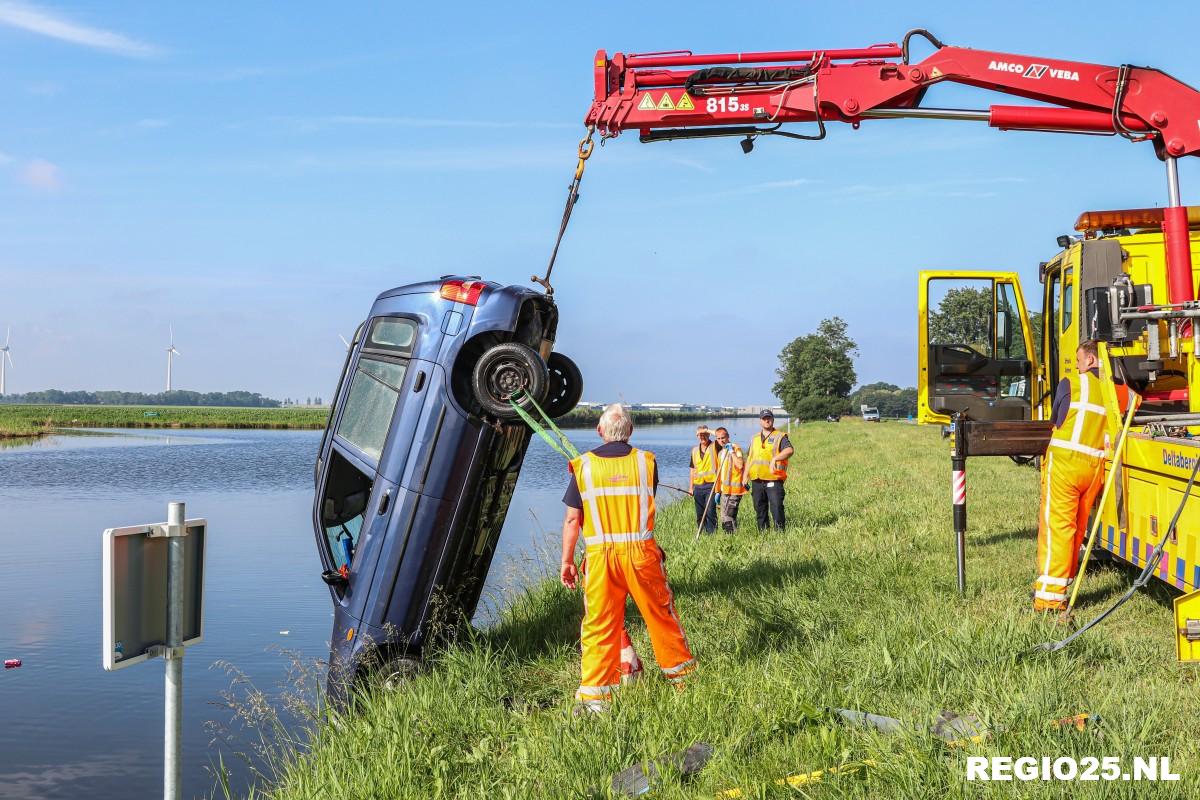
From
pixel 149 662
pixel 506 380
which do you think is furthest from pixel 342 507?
pixel 149 662

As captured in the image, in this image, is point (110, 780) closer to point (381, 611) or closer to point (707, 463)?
point (381, 611)

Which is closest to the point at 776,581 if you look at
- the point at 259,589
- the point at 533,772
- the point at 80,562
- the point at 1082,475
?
the point at 1082,475

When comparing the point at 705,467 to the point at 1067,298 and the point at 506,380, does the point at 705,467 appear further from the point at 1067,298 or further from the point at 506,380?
the point at 506,380

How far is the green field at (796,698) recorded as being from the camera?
4590 mm

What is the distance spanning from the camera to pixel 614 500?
6059 millimetres

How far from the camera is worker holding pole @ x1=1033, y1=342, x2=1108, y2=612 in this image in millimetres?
7801

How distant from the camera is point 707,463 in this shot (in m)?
14.6

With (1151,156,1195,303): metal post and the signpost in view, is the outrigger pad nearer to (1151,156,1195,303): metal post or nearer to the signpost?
the signpost

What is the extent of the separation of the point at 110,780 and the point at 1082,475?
7.01 m

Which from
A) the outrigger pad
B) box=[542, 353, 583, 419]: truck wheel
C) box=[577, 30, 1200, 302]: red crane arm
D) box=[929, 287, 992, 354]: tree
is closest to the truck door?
box=[929, 287, 992, 354]: tree

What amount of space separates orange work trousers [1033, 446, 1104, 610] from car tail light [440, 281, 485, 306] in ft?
14.0

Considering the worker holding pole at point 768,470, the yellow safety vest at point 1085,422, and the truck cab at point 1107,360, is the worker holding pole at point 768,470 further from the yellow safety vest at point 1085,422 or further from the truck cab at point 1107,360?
the yellow safety vest at point 1085,422

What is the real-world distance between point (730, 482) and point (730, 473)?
0.12m

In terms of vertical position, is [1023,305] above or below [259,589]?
above
